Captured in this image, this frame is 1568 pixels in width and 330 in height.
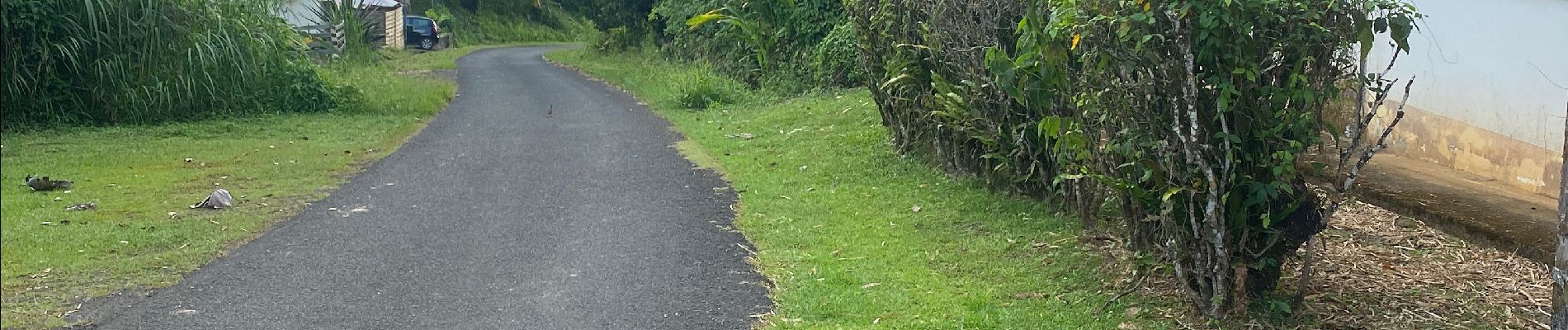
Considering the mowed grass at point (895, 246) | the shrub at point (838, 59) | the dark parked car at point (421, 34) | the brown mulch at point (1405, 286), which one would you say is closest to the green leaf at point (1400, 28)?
the brown mulch at point (1405, 286)

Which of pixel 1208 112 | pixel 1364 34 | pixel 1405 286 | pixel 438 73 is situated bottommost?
pixel 438 73

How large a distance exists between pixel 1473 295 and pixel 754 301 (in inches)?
109

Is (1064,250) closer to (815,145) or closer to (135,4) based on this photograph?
(815,145)

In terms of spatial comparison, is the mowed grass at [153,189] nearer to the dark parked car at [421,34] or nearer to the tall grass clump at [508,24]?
the dark parked car at [421,34]

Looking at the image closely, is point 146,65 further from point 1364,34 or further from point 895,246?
point 1364,34

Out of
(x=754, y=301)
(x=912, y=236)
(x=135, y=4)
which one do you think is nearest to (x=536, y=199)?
(x=912, y=236)

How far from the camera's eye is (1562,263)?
12.5 feet

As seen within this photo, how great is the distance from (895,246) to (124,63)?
974 centimetres

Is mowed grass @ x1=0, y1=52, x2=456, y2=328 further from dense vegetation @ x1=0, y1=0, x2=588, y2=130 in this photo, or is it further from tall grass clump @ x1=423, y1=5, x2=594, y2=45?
tall grass clump @ x1=423, y1=5, x2=594, y2=45

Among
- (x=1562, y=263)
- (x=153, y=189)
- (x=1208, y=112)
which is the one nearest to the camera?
(x=1562, y=263)

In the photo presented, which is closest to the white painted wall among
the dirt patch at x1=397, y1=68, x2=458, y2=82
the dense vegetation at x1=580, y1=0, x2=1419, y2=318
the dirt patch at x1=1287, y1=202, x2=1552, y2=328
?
the dirt patch at x1=1287, y1=202, x2=1552, y2=328

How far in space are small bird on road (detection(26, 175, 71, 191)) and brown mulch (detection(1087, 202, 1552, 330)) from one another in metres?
6.70

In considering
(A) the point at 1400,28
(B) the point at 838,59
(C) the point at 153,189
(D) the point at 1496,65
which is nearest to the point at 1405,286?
(A) the point at 1400,28

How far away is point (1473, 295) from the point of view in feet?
16.9
